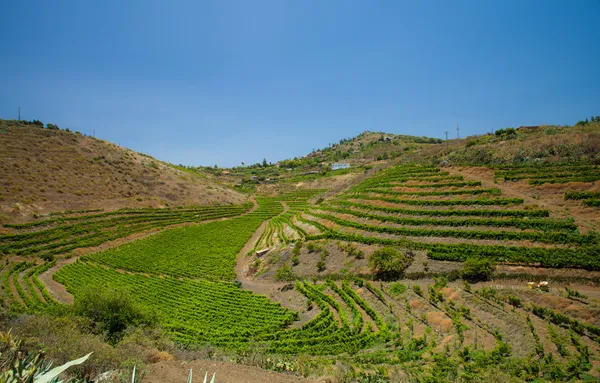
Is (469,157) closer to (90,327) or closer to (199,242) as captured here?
(199,242)

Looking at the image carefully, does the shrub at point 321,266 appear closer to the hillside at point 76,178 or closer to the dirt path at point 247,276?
the dirt path at point 247,276

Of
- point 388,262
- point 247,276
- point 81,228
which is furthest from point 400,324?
point 81,228

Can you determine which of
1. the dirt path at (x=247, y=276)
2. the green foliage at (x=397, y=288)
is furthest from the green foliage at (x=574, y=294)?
the dirt path at (x=247, y=276)

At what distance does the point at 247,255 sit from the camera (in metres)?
48.9

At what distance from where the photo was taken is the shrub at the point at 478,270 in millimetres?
26489

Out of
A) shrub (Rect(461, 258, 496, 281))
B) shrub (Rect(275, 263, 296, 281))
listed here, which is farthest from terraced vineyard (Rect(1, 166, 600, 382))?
shrub (Rect(275, 263, 296, 281))

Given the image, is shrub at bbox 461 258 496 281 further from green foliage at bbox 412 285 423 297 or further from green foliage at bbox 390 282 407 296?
green foliage at bbox 390 282 407 296

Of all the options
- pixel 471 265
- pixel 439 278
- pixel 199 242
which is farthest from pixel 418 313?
pixel 199 242

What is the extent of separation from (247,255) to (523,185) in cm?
3948

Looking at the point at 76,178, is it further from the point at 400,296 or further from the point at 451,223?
the point at 451,223

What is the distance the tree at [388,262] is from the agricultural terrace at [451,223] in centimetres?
271

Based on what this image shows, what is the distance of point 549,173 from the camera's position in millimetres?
37375

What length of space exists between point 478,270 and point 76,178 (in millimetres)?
83338

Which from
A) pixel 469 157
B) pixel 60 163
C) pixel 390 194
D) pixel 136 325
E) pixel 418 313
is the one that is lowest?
pixel 418 313
